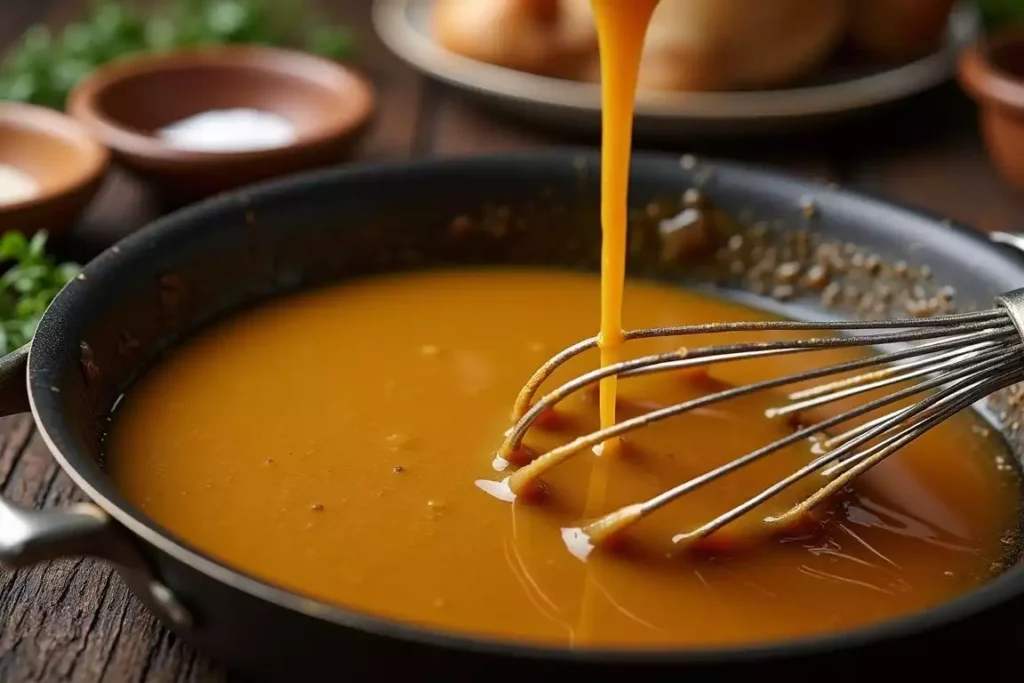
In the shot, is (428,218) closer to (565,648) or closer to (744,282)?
(744,282)

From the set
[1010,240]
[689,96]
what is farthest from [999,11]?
[1010,240]

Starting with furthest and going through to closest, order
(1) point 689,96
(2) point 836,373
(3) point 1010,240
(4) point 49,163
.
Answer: (1) point 689,96
(4) point 49,163
(3) point 1010,240
(2) point 836,373

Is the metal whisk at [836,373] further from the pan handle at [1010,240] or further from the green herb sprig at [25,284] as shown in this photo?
the green herb sprig at [25,284]

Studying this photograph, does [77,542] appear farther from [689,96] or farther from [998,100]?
[998,100]

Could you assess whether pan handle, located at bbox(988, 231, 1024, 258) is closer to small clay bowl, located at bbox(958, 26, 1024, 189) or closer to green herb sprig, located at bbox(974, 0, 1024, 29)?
small clay bowl, located at bbox(958, 26, 1024, 189)

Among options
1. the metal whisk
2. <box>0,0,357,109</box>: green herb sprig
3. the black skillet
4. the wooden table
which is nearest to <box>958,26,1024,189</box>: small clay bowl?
the wooden table

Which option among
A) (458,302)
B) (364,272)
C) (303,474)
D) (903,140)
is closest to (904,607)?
(303,474)
